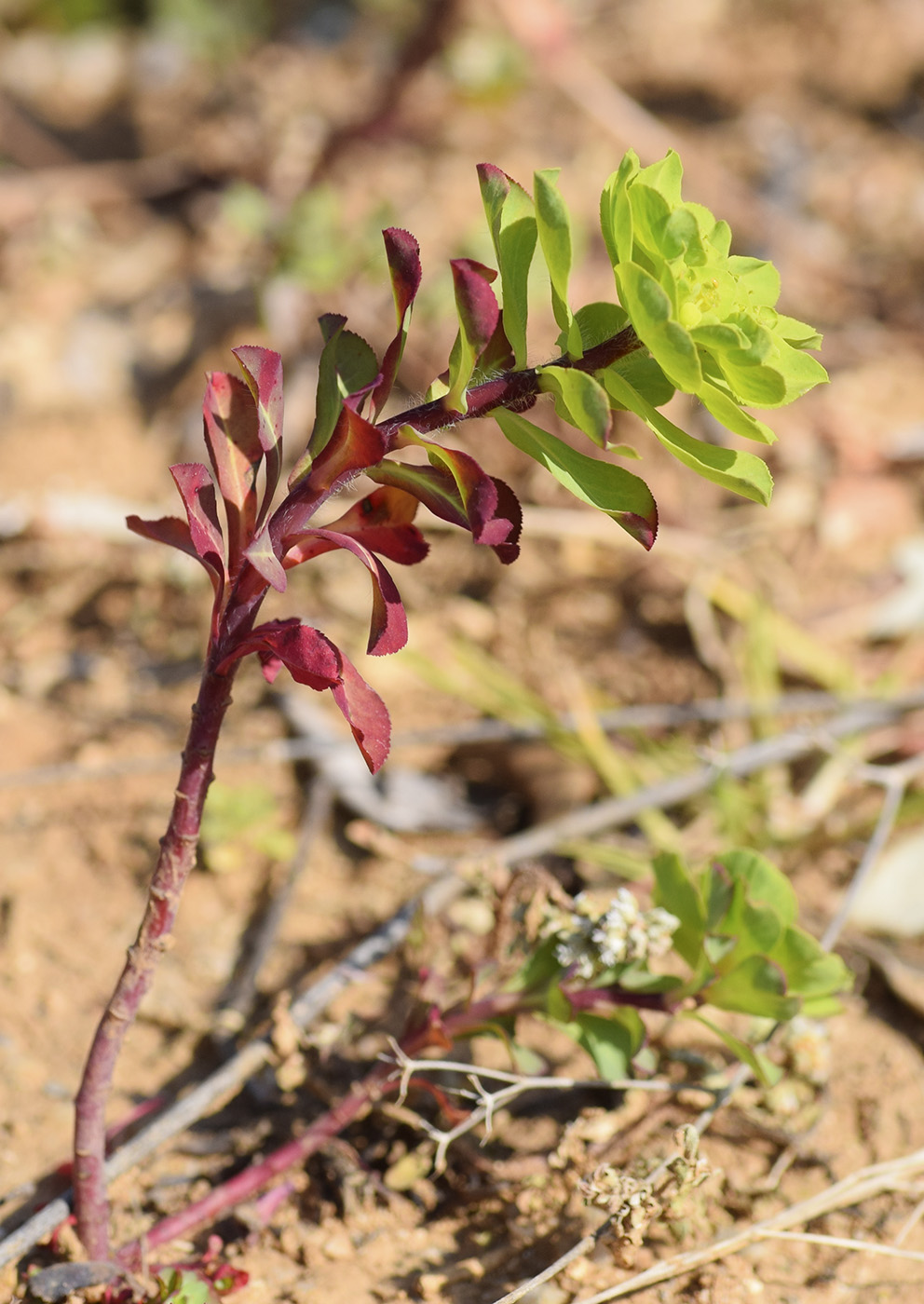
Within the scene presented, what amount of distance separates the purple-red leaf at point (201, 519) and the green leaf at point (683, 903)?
2.38ft

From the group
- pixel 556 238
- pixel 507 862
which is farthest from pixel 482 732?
pixel 556 238

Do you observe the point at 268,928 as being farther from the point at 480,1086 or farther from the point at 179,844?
the point at 179,844

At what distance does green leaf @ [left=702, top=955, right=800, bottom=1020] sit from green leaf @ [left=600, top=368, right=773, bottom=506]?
660 millimetres

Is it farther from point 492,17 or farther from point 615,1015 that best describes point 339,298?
point 615,1015

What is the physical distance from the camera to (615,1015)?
151 cm

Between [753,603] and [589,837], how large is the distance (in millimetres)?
904

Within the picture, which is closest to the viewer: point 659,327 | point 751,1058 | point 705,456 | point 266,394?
point 659,327

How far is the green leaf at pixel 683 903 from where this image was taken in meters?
1.48

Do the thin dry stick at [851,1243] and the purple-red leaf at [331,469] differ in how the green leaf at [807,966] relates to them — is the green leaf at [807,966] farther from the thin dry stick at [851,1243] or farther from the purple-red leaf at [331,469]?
the purple-red leaf at [331,469]

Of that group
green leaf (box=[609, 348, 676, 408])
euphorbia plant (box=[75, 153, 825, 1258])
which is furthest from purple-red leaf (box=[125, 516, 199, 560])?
green leaf (box=[609, 348, 676, 408])

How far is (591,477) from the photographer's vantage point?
42.4 inches

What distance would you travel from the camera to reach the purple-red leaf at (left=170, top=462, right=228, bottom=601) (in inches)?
44.3


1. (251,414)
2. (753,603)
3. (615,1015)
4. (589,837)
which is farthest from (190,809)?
(753,603)

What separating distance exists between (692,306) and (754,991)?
0.87 metres
